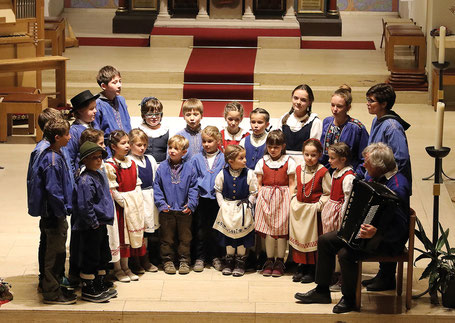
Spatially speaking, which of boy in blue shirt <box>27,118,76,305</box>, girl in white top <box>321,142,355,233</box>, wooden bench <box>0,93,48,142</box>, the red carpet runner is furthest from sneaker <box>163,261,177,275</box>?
the red carpet runner

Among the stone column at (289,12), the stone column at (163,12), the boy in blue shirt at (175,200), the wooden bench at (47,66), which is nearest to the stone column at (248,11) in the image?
the stone column at (289,12)

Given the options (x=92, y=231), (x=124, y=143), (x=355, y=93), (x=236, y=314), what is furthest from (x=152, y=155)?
(x=355, y=93)

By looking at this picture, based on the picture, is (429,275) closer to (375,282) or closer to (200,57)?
(375,282)

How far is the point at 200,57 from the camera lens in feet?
43.9

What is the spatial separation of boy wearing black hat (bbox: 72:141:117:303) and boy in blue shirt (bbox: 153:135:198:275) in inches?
22.1

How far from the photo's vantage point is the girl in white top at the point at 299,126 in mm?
7012

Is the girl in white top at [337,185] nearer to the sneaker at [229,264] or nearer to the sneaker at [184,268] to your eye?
the sneaker at [229,264]

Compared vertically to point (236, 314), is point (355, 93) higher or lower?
higher

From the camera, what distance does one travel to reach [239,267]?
688cm

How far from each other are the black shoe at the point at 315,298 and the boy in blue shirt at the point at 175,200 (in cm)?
95

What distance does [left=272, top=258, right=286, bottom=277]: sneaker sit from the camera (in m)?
6.80

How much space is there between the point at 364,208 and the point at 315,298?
0.71m

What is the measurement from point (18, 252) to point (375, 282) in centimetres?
263

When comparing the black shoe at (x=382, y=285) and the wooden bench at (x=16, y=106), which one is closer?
the black shoe at (x=382, y=285)
